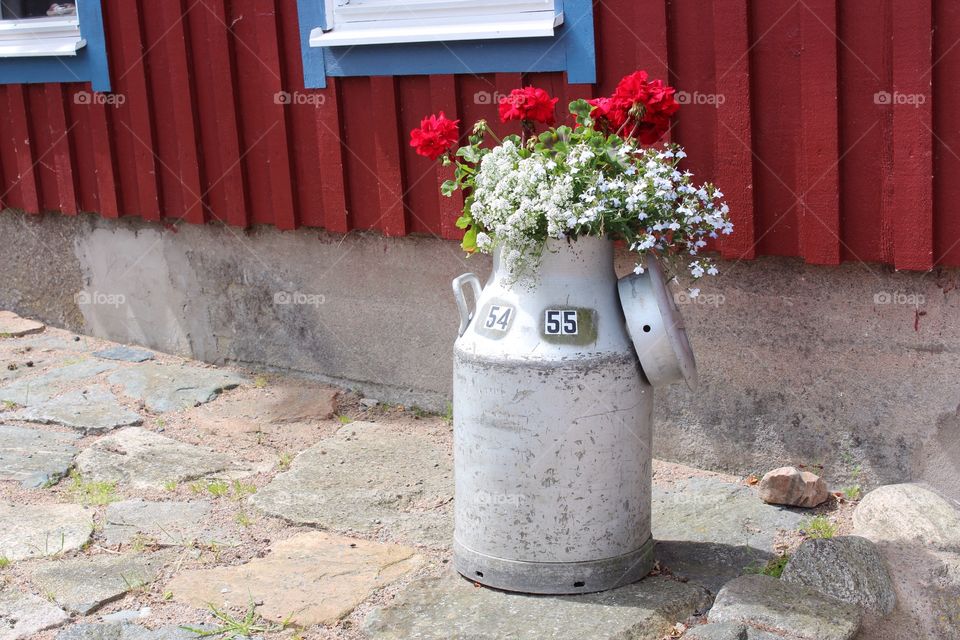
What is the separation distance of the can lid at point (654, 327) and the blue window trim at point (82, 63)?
153 inches

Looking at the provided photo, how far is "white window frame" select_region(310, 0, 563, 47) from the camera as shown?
4535 millimetres

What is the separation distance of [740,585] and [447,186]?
149cm

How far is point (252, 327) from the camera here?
5961mm

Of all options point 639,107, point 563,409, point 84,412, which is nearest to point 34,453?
point 84,412

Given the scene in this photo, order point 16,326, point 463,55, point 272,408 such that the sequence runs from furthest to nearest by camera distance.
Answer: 1. point 16,326
2. point 272,408
3. point 463,55

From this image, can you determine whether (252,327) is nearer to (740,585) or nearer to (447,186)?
(447,186)

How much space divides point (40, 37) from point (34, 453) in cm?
274

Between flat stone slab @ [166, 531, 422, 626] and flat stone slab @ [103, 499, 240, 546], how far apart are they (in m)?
0.26

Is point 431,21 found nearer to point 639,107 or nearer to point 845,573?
point 639,107

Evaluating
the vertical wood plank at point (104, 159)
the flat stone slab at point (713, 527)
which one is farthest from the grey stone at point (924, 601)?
the vertical wood plank at point (104, 159)

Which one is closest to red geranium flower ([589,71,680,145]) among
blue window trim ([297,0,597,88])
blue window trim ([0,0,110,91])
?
blue window trim ([297,0,597,88])

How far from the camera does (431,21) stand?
487cm

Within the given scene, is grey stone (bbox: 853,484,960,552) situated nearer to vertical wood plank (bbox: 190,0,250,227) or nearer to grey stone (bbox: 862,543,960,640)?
grey stone (bbox: 862,543,960,640)

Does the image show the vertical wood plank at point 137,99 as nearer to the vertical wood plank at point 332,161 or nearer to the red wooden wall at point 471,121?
the red wooden wall at point 471,121
